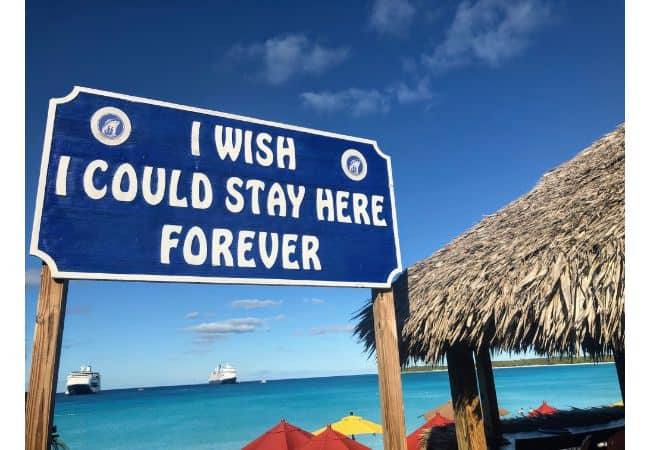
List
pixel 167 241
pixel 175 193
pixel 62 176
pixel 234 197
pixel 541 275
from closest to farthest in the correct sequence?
pixel 62 176 → pixel 167 241 → pixel 175 193 → pixel 234 197 → pixel 541 275

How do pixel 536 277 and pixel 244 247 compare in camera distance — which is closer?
pixel 244 247

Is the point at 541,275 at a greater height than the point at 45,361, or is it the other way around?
the point at 541,275

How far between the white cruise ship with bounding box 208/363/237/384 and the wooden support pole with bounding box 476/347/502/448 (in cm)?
9956

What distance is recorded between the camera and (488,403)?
7.68 metres

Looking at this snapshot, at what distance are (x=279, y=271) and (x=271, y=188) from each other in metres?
0.47

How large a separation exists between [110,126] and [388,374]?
1.89 meters

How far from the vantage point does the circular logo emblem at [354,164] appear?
2611 millimetres

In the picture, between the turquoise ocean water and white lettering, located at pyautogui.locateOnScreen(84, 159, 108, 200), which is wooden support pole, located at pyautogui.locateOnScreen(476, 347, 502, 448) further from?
the turquoise ocean water

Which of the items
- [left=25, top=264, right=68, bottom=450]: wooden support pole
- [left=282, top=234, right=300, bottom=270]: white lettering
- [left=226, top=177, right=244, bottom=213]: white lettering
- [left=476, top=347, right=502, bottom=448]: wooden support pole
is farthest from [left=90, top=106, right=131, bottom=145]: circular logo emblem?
[left=476, top=347, right=502, bottom=448]: wooden support pole

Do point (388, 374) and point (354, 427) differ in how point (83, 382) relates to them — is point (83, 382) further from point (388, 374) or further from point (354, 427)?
point (388, 374)

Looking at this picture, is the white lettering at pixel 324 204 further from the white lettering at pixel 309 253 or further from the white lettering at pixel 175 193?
the white lettering at pixel 175 193

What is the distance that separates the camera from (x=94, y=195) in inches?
75.4

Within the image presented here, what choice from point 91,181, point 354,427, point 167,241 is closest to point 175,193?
point 167,241
